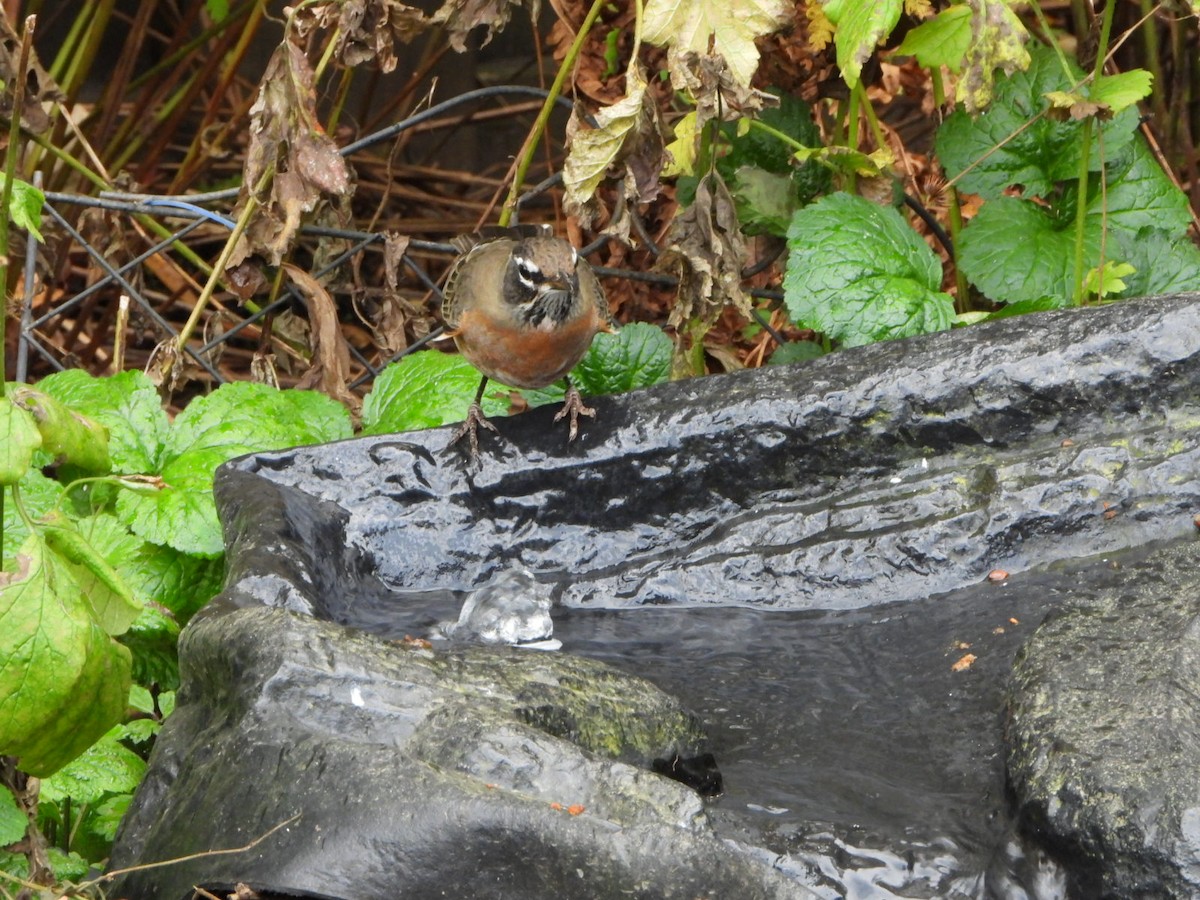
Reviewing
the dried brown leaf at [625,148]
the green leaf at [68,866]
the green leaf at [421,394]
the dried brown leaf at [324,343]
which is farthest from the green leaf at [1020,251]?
the green leaf at [68,866]

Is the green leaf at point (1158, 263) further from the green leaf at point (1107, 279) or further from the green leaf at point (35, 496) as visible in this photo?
the green leaf at point (35, 496)

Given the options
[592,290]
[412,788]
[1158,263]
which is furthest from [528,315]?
[1158,263]

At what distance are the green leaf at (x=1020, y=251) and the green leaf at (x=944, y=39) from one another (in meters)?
0.47

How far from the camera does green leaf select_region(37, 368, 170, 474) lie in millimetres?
3496

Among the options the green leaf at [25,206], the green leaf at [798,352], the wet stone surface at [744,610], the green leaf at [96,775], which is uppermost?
the green leaf at [25,206]

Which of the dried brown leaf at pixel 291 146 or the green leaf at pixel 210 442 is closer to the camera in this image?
the green leaf at pixel 210 442

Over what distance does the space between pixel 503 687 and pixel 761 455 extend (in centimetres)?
120

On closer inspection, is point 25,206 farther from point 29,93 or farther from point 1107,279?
point 1107,279

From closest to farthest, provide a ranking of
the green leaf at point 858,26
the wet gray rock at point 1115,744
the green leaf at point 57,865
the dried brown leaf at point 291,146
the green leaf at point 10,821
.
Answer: the wet gray rock at point 1115,744
the green leaf at point 10,821
the green leaf at point 57,865
the green leaf at point 858,26
the dried brown leaf at point 291,146

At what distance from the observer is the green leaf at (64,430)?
7.03ft

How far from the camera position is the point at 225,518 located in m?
2.91

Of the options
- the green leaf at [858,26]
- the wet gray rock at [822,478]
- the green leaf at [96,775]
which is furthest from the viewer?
the green leaf at [858,26]

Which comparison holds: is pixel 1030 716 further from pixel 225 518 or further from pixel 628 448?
pixel 225 518

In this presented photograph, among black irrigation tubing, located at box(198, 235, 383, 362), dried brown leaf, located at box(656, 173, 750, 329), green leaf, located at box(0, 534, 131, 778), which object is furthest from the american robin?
green leaf, located at box(0, 534, 131, 778)
